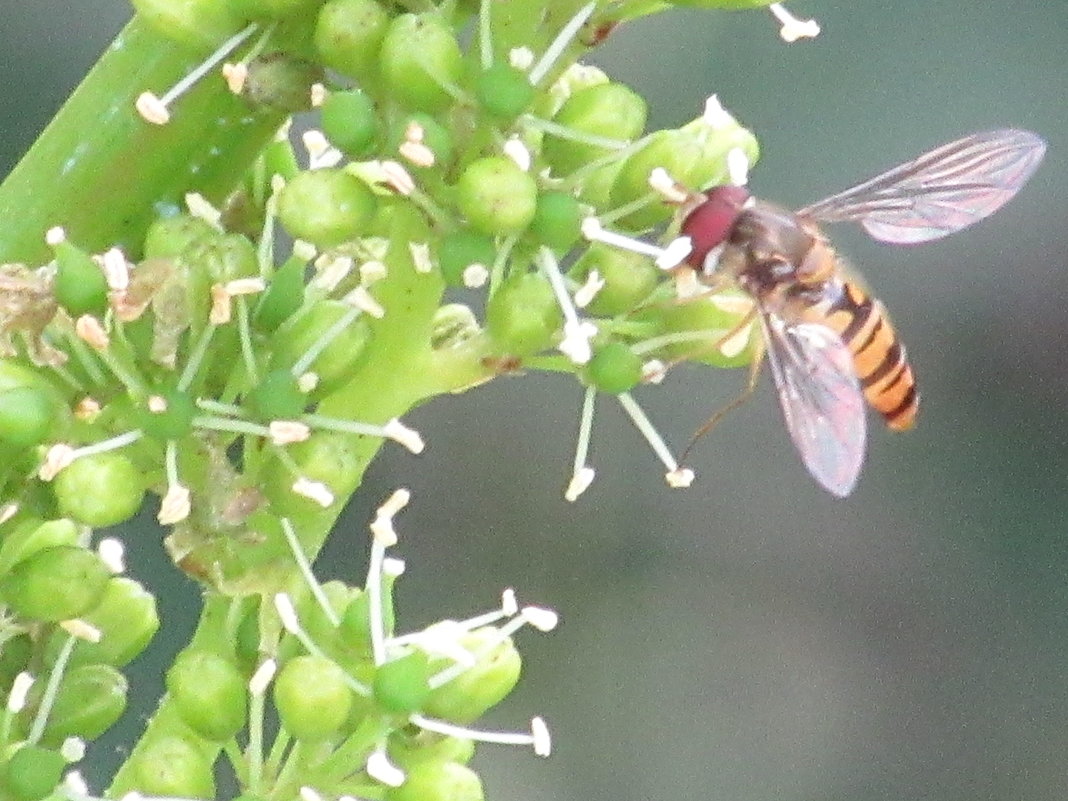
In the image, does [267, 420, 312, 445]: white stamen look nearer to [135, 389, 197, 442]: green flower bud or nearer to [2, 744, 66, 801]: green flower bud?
[135, 389, 197, 442]: green flower bud

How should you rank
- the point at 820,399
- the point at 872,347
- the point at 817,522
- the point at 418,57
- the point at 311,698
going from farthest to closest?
1. the point at 817,522
2. the point at 872,347
3. the point at 820,399
4. the point at 311,698
5. the point at 418,57

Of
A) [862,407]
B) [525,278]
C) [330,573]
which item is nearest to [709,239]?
[862,407]

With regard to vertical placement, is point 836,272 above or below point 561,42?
below

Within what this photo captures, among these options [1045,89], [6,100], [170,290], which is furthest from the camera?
[1045,89]

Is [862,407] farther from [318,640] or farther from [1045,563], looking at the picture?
[1045,563]

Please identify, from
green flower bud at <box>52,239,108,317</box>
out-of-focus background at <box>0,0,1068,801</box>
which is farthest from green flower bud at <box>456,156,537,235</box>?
out-of-focus background at <box>0,0,1068,801</box>

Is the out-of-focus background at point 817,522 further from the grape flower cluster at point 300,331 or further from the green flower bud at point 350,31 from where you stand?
the green flower bud at point 350,31

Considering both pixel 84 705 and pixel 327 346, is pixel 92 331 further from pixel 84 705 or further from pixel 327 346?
pixel 84 705

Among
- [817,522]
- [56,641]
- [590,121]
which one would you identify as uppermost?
[590,121]

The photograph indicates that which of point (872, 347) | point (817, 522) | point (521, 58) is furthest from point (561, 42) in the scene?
point (817, 522)
